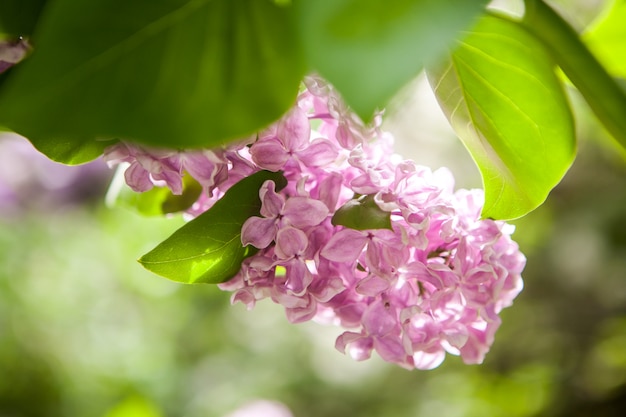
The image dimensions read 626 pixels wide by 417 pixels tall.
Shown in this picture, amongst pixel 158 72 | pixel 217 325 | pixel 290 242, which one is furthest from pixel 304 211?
pixel 217 325

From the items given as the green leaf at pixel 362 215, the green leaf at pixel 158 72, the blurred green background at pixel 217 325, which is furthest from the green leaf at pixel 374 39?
the blurred green background at pixel 217 325

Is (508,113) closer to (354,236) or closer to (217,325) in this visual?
(354,236)

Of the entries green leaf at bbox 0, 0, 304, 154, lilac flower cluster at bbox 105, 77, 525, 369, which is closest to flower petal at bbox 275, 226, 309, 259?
lilac flower cluster at bbox 105, 77, 525, 369

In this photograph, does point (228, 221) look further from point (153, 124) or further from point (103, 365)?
point (103, 365)

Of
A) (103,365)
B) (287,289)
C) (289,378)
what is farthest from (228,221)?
(289,378)

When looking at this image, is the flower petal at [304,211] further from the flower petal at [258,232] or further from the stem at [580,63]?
the stem at [580,63]

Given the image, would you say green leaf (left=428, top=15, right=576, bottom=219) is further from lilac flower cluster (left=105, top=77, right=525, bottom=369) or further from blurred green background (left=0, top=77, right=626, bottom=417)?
blurred green background (left=0, top=77, right=626, bottom=417)
